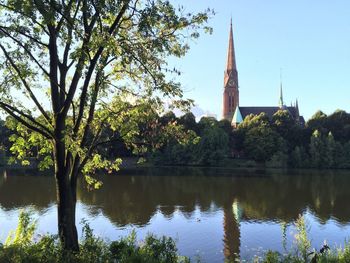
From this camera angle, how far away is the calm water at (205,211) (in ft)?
91.6

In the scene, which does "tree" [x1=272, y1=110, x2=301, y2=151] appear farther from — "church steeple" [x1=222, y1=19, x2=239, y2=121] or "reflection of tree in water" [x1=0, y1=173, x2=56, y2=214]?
"reflection of tree in water" [x1=0, y1=173, x2=56, y2=214]

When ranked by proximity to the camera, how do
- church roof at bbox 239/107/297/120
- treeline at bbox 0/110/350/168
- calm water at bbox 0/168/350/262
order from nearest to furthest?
calm water at bbox 0/168/350/262, treeline at bbox 0/110/350/168, church roof at bbox 239/107/297/120

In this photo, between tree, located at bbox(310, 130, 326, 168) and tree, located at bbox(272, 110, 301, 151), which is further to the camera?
tree, located at bbox(272, 110, 301, 151)

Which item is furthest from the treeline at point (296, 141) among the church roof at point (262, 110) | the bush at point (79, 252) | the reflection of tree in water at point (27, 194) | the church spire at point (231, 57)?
the bush at point (79, 252)

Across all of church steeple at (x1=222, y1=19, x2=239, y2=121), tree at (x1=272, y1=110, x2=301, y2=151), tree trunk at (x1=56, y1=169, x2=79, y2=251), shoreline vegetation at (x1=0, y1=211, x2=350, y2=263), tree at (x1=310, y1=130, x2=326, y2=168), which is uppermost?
church steeple at (x1=222, y1=19, x2=239, y2=121)

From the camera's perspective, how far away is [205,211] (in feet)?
126

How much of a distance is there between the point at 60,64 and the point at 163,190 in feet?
135

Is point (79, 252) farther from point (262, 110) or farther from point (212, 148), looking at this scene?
point (262, 110)

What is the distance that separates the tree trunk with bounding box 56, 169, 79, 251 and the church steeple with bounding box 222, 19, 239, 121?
147 metres

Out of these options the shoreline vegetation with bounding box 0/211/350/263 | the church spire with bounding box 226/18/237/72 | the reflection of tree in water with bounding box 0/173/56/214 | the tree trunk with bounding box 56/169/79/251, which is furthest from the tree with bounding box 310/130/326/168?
the tree trunk with bounding box 56/169/79/251

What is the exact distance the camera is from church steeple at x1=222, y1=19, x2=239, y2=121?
6216 inches

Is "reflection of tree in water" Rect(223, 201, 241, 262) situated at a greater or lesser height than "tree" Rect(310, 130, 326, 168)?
lesser

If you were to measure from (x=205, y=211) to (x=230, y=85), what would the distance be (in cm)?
12424

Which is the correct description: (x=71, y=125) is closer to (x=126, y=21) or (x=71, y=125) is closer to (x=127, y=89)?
(x=127, y=89)
